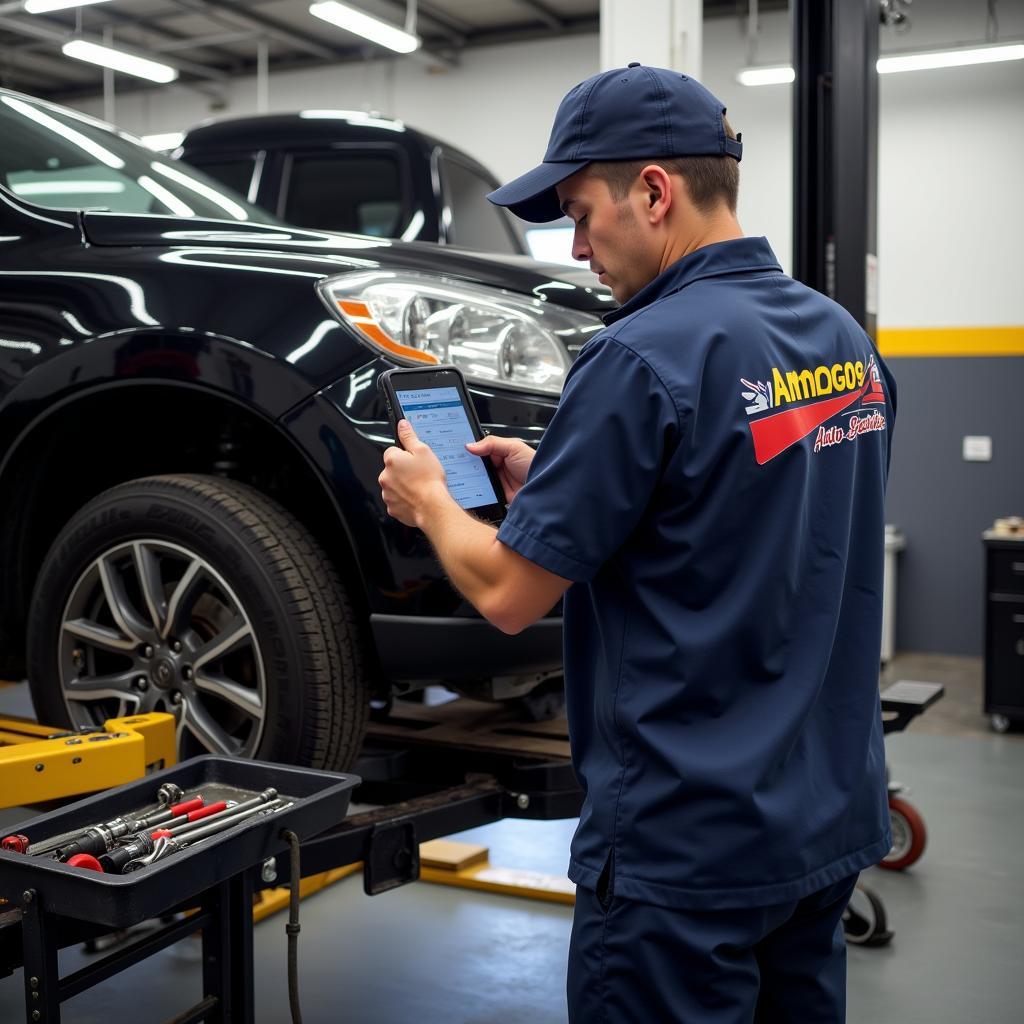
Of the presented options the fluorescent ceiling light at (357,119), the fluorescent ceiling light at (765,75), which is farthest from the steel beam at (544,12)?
the fluorescent ceiling light at (357,119)

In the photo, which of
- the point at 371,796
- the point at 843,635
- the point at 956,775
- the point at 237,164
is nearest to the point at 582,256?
the point at 843,635

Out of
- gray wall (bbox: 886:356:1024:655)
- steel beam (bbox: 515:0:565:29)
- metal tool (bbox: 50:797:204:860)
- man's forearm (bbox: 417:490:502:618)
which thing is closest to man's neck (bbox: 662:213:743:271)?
man's forearm (bbox: 417:490:502:618)

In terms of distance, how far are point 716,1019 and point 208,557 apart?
114 cm

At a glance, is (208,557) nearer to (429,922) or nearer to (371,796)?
(371,796)

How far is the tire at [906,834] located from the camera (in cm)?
336

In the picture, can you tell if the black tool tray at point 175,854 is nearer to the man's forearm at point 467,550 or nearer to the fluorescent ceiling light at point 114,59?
the man's forearm at point 467,550

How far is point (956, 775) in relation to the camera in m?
4.54

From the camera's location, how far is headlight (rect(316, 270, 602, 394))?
1968 mm

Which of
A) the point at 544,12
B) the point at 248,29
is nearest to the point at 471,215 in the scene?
the point at 544,12

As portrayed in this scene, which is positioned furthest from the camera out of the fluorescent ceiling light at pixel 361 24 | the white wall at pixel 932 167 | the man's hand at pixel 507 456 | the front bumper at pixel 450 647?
the white wall at pixel 932 167

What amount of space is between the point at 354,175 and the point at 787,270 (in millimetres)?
4497

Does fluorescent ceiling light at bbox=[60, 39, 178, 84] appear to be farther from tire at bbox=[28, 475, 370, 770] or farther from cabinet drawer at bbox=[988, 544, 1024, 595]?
tire at bbox=[28, 475, 370, 770]

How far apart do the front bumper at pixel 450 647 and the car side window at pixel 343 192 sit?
3.31 m

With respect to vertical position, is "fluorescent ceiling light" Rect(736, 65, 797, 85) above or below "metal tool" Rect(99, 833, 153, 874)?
above
